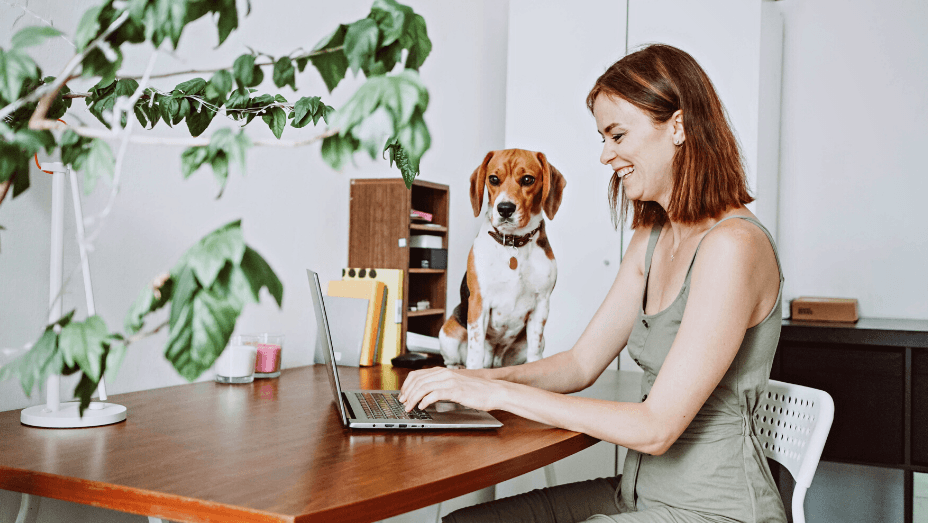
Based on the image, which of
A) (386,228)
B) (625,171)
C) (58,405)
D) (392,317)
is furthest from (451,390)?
(386,228)

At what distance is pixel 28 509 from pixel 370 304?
1.04m

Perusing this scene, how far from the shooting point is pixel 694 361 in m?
1.13

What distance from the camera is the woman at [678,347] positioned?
1.14 metres

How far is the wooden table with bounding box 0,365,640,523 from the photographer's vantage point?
2.68 feet

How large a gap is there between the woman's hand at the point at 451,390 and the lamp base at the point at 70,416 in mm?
Result: 509

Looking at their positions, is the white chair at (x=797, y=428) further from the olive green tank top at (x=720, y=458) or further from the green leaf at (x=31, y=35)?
the green leaf at (x=31, y=35)

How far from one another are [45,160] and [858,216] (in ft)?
9.39

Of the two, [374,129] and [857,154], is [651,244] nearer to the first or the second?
[374,129]

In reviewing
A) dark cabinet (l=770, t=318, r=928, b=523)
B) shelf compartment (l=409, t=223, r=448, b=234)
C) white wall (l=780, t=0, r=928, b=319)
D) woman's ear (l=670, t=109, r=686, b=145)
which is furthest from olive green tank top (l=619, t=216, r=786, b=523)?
white wall (l=780, t=0, r=928, b=319)

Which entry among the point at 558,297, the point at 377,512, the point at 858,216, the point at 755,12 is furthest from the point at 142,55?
the point at 858,216

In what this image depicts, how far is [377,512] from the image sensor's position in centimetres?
83

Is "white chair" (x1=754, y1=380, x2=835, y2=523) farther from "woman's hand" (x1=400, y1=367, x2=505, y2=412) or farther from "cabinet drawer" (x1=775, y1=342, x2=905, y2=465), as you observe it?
"cabinet drawer" (x1=775, y1=342, x2=905, y2=465)

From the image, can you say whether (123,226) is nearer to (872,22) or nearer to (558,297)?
(558,297)

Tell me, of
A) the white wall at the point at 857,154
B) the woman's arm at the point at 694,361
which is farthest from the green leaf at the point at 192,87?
the white wall at the point at 857,154
